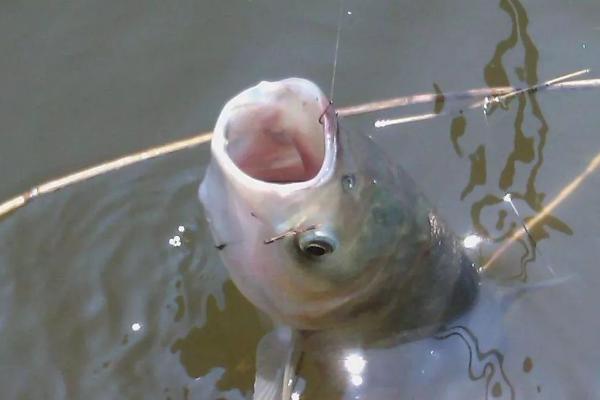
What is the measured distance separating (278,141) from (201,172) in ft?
4.02

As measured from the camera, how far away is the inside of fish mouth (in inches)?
→ 94.1

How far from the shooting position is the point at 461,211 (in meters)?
3.67

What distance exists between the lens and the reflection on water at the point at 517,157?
3.62 metres

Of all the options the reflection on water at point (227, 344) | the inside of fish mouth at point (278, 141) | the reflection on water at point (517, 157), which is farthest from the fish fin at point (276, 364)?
the reflection on water at point (517, 157)

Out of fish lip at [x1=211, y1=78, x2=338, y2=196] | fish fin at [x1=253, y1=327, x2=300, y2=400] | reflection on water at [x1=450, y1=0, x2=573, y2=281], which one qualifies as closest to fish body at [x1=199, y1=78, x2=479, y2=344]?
fish lip at [x1=211, y1=78, x2=338, y2=196]

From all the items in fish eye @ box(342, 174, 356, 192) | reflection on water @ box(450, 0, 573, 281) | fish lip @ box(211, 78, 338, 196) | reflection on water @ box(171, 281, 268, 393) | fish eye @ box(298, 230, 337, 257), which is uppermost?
fish lip @ box(211, 78, 338, 196)

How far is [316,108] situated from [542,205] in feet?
5.31

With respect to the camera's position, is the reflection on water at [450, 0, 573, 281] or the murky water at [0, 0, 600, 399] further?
the reflection on water at [450, 0, 573, 281]

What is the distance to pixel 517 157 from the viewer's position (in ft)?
12.6

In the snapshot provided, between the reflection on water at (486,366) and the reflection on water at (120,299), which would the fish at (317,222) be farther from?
the reflection on water at (120,299)

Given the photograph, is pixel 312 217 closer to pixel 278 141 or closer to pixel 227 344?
pixel 278 141

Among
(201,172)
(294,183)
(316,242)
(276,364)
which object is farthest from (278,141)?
(201,172)

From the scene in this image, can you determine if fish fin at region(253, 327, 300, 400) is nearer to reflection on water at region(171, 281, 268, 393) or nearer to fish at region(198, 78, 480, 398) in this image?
fish at region(198, 78, 480, 398)

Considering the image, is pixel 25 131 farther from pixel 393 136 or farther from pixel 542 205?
pixel 542 205
